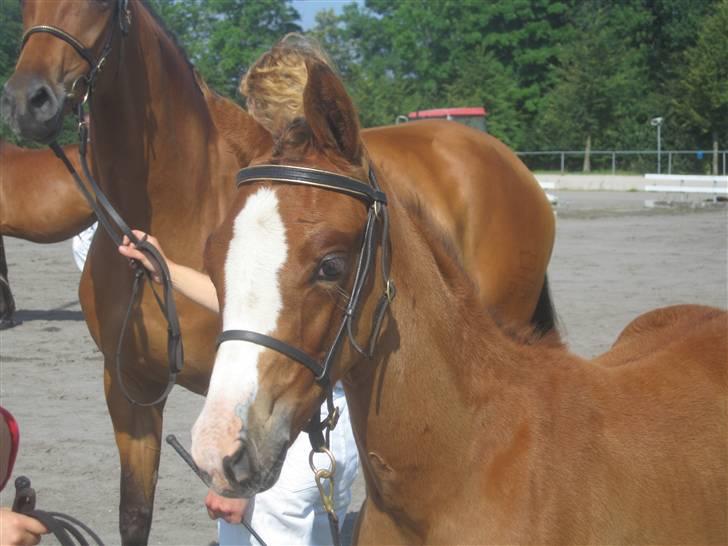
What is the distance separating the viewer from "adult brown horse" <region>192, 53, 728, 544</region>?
6.13ft

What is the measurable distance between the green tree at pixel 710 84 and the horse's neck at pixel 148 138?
→ 3351 cm

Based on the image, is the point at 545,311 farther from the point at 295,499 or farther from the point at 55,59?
the point at 55,59

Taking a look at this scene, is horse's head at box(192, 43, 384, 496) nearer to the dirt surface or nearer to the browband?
the browband

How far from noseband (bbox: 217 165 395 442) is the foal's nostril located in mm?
228

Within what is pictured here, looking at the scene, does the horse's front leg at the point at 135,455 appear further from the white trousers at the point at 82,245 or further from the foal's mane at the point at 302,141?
the white trousers at the point at 82,245

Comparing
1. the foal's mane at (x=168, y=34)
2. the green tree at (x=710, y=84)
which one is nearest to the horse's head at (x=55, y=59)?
the foal's mane at (x=168, y=34)

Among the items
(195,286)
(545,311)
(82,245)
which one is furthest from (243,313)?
(82,245)

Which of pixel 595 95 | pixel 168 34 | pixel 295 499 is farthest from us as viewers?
pixel 595 95

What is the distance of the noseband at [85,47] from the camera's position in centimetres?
335

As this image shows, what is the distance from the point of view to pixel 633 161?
38250mm

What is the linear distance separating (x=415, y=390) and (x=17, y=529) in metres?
0.93

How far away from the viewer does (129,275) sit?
11.8 feet

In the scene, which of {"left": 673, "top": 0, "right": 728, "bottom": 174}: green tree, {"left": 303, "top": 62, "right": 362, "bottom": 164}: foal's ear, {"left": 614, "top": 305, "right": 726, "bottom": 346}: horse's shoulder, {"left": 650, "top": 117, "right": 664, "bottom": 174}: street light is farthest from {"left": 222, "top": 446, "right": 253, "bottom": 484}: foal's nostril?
{"left": 650, "top": 117, "right": 664, "bottom": 174}: street light

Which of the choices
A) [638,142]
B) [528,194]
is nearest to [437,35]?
[638,142]
